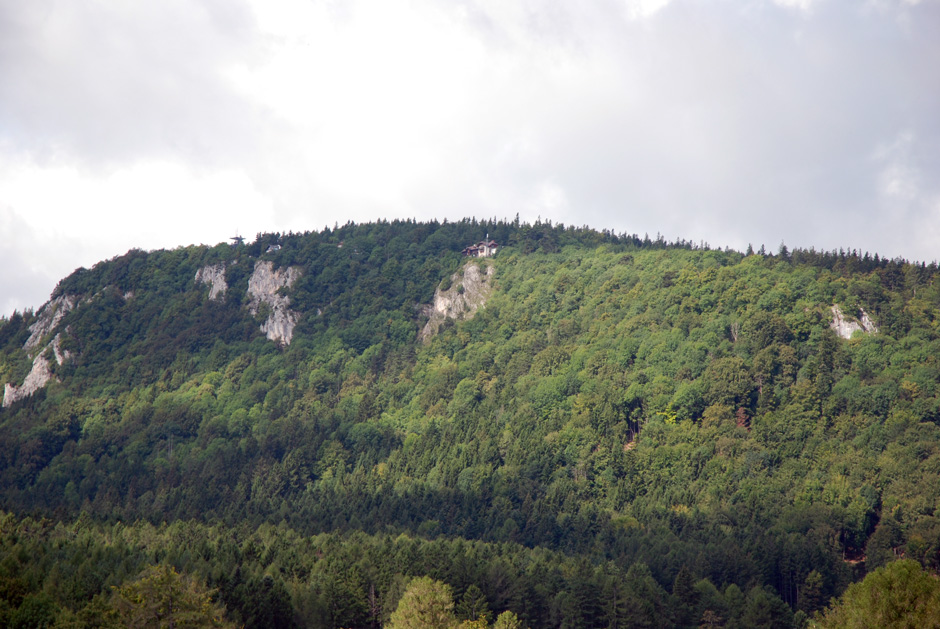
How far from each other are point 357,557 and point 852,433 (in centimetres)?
9333

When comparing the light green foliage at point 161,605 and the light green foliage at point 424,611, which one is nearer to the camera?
the light green foliage at point 161,605

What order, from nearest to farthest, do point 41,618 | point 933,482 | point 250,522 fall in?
point 41,618, point 933,482, point 250,522

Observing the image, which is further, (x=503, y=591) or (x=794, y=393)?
(x=794, y=393)

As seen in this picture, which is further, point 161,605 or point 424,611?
point 424,611

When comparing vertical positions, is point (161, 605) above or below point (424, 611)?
below

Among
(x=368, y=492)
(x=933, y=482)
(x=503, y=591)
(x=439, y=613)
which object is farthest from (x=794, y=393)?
(x=439, y=613)

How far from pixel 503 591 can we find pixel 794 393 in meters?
90.4

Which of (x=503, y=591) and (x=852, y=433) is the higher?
(x=852, y=433)

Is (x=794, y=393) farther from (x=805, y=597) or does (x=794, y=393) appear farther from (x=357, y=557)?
(x=357, y=557)

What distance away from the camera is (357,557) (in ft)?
395

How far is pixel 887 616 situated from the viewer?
8875 centimetres

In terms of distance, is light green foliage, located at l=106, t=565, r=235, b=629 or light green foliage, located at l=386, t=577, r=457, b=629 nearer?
light green foliage, located at l=106, t=565, r=235, b=629

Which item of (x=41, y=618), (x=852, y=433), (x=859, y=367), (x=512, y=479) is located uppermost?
(x=859, y=367)

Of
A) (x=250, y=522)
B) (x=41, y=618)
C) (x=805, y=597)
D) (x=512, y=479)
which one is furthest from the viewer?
(x=512, y=479)
